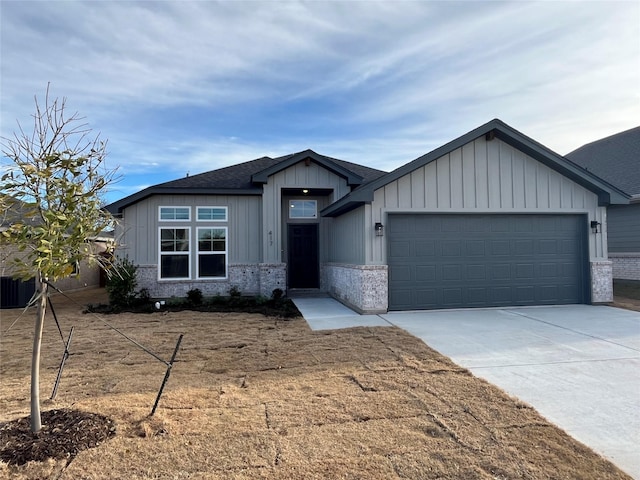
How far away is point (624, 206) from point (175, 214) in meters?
15.6

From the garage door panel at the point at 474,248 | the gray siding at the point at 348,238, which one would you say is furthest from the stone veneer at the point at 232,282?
the garage door panel at the point at 474,248

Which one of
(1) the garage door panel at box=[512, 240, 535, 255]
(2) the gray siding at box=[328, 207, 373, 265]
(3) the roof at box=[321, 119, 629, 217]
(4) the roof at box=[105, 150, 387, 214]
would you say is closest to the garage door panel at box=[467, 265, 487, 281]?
(1) the garage door panel at box=[512, 240, 535, 255]

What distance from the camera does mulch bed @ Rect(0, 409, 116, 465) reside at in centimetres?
273

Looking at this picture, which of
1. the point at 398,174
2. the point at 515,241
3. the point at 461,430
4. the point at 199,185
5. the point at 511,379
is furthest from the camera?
the point at 199,185

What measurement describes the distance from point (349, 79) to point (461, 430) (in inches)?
437

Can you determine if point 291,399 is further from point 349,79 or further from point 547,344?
point 349,79

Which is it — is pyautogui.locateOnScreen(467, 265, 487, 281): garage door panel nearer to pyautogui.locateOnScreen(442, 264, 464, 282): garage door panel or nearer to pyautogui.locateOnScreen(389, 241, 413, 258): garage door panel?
pyautogui.locateOnScreen(442, 264, 464, 282): garage door panel

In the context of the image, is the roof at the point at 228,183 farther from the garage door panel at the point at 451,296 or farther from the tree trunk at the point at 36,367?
the tree trunk at the point at 36,367

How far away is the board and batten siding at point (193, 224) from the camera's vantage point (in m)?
11.2

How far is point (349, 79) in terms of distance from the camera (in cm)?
1204

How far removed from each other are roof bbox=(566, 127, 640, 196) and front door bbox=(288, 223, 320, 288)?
11.4 metres

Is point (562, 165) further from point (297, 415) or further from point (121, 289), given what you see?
point (121, 289)

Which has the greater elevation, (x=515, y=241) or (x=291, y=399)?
(x=515, y=241)

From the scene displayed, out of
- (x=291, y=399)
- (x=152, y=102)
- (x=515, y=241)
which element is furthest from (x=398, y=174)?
(x=152, y=102)
